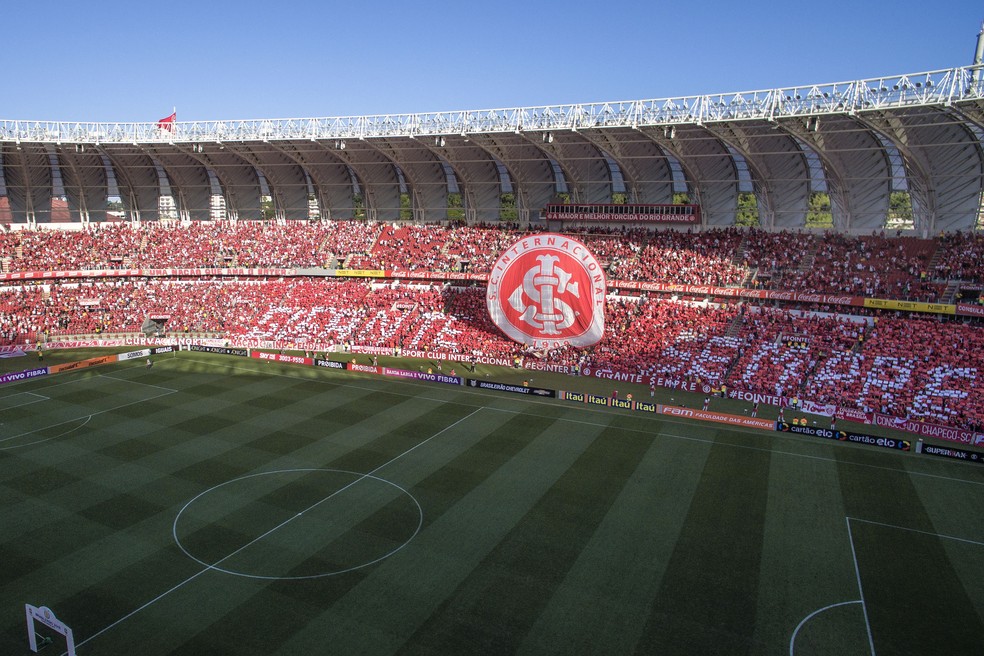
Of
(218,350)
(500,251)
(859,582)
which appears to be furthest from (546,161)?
(859,582)

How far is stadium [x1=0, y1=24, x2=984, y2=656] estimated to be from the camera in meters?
16.5

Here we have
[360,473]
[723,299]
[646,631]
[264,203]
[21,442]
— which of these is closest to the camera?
[646,631]

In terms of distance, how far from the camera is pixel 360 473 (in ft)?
80.0

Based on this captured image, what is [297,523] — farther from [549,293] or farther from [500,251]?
[500,251]

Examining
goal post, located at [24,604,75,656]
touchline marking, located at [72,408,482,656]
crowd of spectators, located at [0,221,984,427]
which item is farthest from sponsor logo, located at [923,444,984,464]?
goal post, located at [24,604,75,656]

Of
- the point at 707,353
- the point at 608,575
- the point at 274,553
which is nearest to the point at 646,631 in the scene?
the point at 608,575

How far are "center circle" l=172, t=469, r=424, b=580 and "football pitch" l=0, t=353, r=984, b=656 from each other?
84 mm

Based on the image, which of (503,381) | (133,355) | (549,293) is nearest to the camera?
(503,381)

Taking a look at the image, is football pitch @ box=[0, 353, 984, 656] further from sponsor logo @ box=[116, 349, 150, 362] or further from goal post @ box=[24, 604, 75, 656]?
sponsor logo @ box=[116, 349, 150, 362]

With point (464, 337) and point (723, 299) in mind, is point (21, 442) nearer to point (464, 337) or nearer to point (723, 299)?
point (464, 337)

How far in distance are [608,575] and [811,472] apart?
496 inches

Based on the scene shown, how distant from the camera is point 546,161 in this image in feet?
183

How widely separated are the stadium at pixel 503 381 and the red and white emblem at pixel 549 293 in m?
0.21

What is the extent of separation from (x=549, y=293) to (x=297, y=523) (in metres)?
25.0
